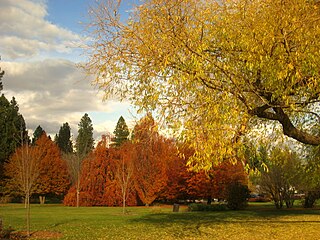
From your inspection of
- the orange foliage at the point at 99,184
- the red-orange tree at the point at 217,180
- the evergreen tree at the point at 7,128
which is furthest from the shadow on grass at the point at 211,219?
the evergreen tree at the point at 7,128

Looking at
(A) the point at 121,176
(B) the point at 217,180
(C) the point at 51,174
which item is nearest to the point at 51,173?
(C) the point at 51,174

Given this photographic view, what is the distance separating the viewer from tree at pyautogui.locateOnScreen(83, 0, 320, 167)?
791cm

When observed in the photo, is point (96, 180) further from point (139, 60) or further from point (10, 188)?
point (139, 60)

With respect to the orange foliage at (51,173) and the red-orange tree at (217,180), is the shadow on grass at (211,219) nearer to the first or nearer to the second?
the red-orange tree at (217,180)

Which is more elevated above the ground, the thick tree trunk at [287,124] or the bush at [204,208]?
the thick tree trunk at [287,124]

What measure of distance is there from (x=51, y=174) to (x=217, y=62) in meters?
44.8

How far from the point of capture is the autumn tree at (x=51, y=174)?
47938 millimetres

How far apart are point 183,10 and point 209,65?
181 cm

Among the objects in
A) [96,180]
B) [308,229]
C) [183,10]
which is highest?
[183,10]

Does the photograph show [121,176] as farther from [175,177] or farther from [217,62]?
[217,62]

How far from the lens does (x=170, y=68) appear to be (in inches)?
328

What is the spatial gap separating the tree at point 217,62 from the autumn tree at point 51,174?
41323 millimetres

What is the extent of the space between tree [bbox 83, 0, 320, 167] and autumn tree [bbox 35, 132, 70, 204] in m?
41.3

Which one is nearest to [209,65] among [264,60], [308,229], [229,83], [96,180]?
[229,83]
